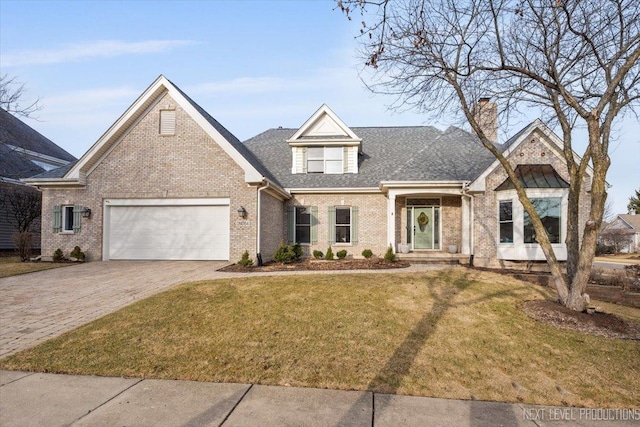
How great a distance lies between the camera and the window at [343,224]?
15.9m

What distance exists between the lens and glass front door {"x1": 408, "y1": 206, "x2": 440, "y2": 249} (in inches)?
622

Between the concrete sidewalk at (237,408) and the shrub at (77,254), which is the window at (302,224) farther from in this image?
the concrete sidewalk at (237,408)

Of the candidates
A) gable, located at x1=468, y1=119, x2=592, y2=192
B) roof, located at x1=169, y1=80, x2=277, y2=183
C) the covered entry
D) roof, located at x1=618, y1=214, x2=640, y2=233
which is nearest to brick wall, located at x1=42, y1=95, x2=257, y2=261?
roof, located at x1=169, y1=80, x2=277, y2=183

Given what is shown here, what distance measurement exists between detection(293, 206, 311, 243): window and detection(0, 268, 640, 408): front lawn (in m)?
8.27

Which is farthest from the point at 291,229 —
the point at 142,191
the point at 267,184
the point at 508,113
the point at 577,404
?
the point at 577,404

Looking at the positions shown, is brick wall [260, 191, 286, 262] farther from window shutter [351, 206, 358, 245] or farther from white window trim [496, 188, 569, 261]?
white window trim [496, 188, 569, 261]

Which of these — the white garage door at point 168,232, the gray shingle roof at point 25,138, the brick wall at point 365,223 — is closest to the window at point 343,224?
the brick wall at point 365,223

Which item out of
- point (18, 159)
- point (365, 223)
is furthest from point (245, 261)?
point (18, 159)

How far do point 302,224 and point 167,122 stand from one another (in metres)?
7.02

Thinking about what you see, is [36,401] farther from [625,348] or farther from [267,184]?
[267,184]

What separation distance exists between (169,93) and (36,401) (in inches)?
496

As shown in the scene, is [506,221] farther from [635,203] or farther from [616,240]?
[635,203]

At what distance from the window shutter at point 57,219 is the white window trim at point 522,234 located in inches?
676

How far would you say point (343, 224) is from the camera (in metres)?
16.0
